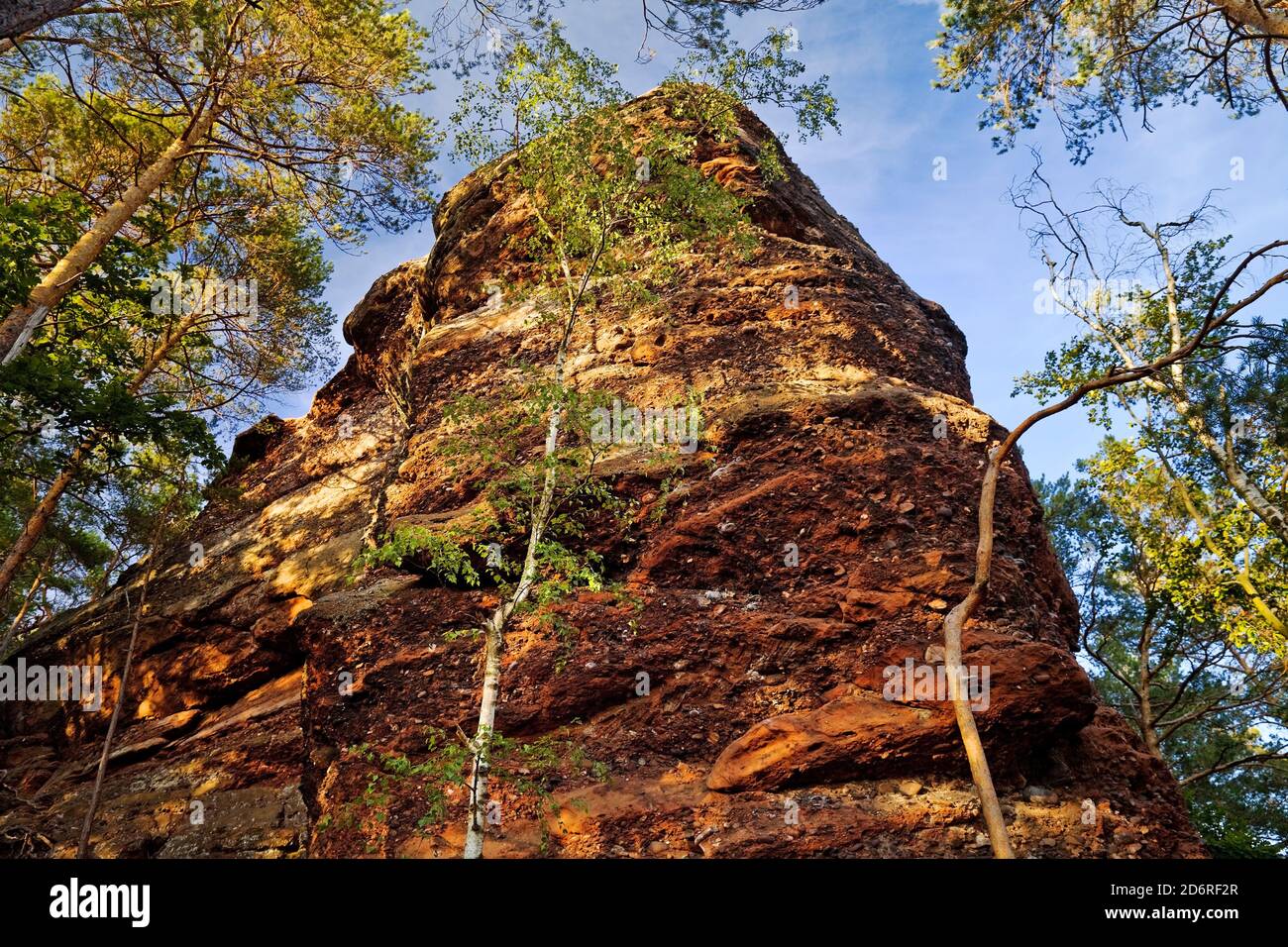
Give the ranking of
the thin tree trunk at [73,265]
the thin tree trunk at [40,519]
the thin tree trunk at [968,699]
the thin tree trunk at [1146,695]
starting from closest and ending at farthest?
1. the thin tree trunk at [968,699]
2. the thin tree trunk at [73,265]
3. the thin tree trunk at [40,519]
4. the thin tree trunk at [1146,695]

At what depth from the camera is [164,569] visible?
51.0 feet

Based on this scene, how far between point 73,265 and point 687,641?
11316 mm

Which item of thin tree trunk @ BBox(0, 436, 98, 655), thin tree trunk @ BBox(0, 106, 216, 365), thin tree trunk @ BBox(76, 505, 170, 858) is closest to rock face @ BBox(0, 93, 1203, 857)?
thin tree trunk @ BBox(76, 505, 170, 858)

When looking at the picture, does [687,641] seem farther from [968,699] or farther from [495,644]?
[968,699]

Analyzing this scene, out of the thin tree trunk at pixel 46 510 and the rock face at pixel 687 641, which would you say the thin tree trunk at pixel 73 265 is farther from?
the rock face at pixel 687 641

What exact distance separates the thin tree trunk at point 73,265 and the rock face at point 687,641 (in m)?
5.29

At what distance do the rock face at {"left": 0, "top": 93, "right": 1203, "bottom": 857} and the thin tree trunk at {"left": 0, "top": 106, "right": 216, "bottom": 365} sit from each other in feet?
17.4

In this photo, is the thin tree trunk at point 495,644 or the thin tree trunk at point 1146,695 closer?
the thin tree trunk at point 495,644

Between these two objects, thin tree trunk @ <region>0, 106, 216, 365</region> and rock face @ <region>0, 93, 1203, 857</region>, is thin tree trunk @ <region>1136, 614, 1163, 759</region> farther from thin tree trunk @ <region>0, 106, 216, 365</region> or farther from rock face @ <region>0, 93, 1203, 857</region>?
thin tree trunk @ <region>0, 106, 216, 365</region>

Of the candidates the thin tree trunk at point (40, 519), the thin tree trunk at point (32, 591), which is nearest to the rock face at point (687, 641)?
the thin tree trunk at point (40, 519)

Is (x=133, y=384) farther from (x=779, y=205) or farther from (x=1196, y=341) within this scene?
(x=1196, y=341)

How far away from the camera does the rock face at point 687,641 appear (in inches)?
243
